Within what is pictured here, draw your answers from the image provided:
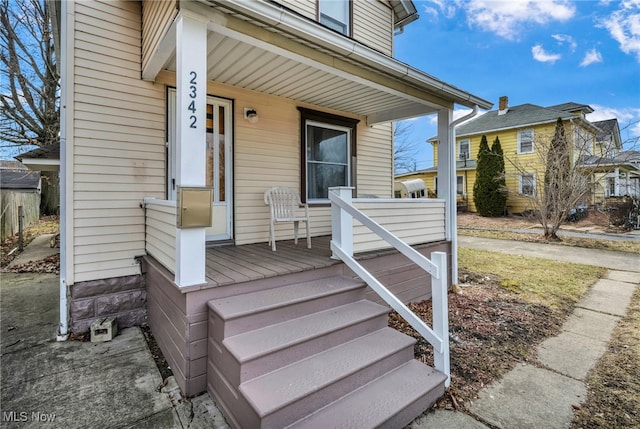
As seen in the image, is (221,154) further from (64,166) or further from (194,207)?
(194,207)

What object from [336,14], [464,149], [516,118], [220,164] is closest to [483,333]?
[220,164]

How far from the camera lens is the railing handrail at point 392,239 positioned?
2.37 meters

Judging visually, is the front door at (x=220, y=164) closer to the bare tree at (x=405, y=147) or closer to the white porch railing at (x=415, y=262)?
the white porch railing at (x=415, y=262)

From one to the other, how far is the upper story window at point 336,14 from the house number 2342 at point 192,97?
397 centimetres

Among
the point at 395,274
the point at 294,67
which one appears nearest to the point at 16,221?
the point at 294,67

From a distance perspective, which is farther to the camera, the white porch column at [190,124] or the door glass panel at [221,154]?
the door glass panel at [221,154]

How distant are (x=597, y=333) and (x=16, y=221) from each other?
1429cm

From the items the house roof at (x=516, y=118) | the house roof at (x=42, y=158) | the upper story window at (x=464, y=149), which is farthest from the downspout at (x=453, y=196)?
the upper story window at (x=464, y=149)

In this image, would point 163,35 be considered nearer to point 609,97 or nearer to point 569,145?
point 569,145

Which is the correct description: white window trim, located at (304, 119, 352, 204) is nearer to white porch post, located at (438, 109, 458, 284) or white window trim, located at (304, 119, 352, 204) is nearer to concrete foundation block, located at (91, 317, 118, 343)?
white porch post, located at (438, 109, 458, 284)

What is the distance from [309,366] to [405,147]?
20201 mm

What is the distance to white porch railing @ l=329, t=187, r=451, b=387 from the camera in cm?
234

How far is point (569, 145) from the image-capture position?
403 inches

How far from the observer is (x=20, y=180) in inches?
455
